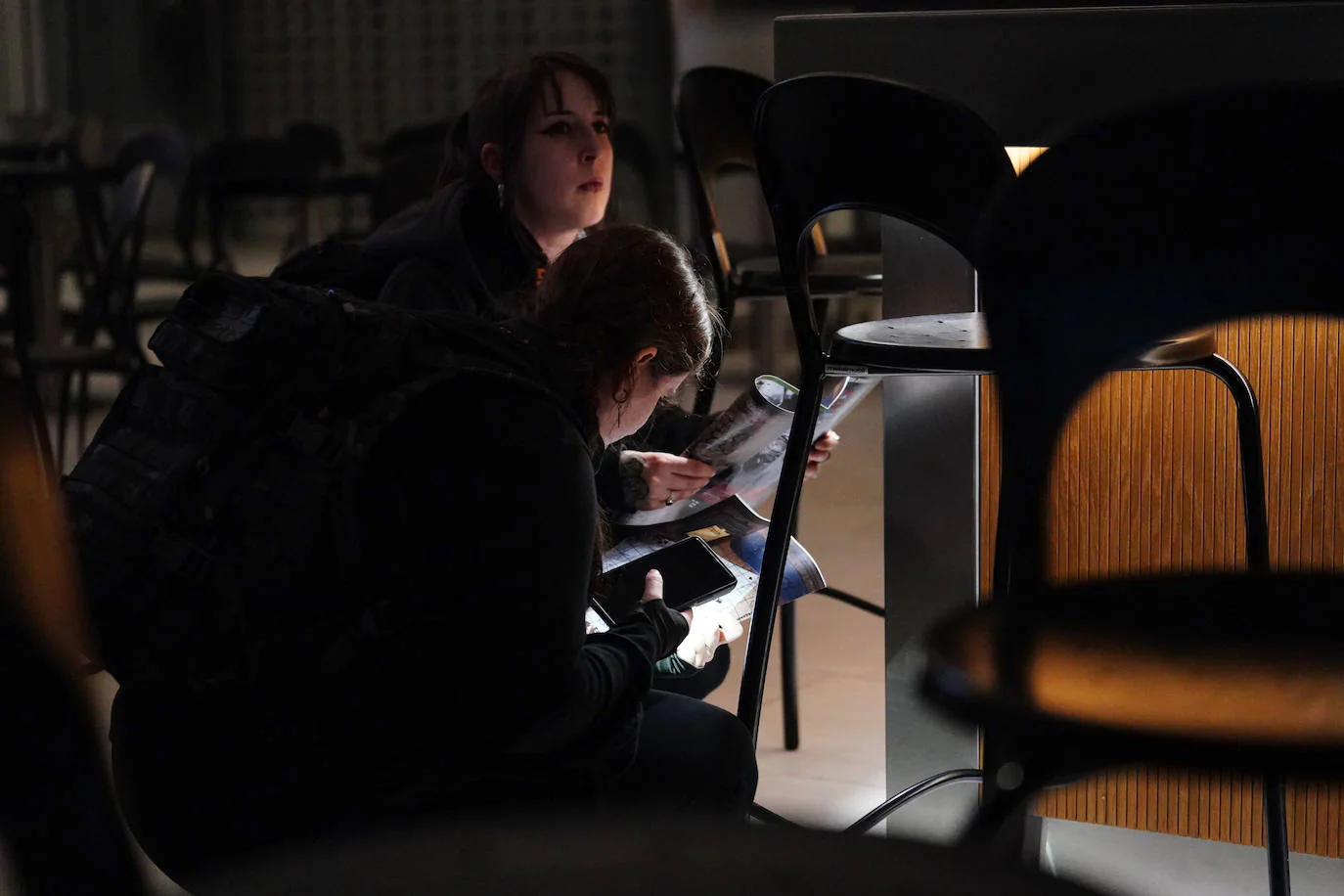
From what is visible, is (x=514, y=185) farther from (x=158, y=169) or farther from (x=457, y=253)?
(x=158, y=169)

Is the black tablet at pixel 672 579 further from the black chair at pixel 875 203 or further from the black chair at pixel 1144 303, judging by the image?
the black chair at pixel 1144 303

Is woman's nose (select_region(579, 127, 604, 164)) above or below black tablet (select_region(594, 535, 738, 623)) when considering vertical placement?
above

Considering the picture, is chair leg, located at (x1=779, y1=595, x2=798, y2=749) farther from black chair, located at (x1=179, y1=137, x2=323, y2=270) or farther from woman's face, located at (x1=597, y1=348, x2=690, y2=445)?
black chair, located at (x1=179, y1=137, x2=323, y2=270)

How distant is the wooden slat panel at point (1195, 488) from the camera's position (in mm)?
1699

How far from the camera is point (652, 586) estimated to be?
1.52m

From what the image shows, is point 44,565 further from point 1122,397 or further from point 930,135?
point 1122,397

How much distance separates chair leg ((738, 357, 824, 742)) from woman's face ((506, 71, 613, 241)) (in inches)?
23.3

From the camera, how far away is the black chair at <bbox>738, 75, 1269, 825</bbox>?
4.34 feet

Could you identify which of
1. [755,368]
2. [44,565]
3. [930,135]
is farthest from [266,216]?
[44,565]

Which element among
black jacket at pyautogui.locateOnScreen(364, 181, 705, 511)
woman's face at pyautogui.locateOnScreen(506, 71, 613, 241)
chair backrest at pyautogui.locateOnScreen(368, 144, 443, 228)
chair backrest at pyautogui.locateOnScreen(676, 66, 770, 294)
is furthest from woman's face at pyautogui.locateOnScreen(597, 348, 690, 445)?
chair backrest at pyautogui.locateOnScreen(368, 144, 443, 228)

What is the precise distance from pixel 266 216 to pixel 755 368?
364cm

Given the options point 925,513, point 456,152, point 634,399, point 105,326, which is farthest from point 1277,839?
point 105,326

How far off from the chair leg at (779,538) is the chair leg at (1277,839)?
489 millimetres

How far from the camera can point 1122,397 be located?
178cm
